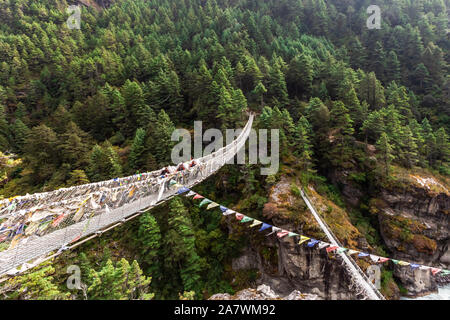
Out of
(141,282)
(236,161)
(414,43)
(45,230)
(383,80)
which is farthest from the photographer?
(414,43)

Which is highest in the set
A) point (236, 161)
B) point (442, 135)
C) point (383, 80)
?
point (383, 80)

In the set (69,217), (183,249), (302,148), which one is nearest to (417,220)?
(302,148)

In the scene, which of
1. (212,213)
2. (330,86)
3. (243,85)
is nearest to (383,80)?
(330,86)

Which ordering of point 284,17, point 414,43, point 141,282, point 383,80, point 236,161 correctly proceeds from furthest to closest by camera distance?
point 284,17, point 414,43, point 383,80, point 236,161, point 141,282

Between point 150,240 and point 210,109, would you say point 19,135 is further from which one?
point 210,109

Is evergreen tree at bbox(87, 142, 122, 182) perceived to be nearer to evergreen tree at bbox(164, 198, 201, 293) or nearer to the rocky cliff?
evergreen tree at bbox(164, 198, 201, 293)

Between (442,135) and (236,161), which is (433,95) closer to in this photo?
(442,135)

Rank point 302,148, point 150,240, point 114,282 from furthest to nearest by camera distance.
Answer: point 302,148 → point 150,240 → point 114,282
